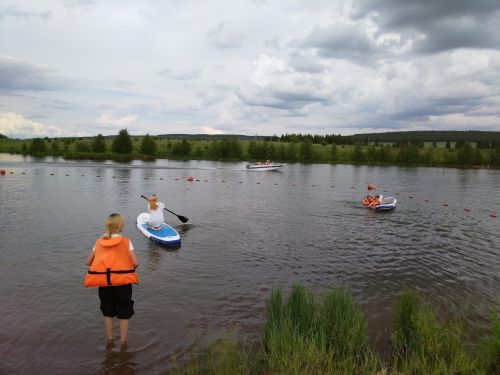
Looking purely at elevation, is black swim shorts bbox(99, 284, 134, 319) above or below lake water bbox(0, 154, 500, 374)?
above

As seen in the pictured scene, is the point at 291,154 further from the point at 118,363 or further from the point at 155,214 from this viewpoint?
the point at 118,363

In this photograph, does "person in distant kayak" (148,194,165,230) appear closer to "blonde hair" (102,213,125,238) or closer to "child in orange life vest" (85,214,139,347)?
"child in orange life vest" (85,214,139,347)

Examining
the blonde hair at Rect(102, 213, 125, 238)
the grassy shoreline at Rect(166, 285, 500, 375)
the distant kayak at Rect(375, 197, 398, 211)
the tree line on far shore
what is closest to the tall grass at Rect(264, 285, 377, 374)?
the grassy shoreline at Rect(166, 285, 500, 375)

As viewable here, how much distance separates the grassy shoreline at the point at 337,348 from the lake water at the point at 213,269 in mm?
1113

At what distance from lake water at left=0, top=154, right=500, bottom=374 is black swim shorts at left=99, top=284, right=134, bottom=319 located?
1010 mm

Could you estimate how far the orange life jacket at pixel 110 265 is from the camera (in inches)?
306

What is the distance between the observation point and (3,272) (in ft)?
44.8

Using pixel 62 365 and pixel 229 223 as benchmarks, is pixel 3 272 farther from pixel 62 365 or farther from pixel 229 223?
pixel 229 223

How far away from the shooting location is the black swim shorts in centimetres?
810

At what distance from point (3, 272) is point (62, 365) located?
7362mm

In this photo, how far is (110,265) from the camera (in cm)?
779

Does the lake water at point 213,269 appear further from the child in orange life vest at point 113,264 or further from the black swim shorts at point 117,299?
the child in orange life vest at point 113,264

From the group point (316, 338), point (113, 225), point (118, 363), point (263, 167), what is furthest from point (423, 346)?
point (263, 167)

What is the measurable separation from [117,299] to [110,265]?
905mm
